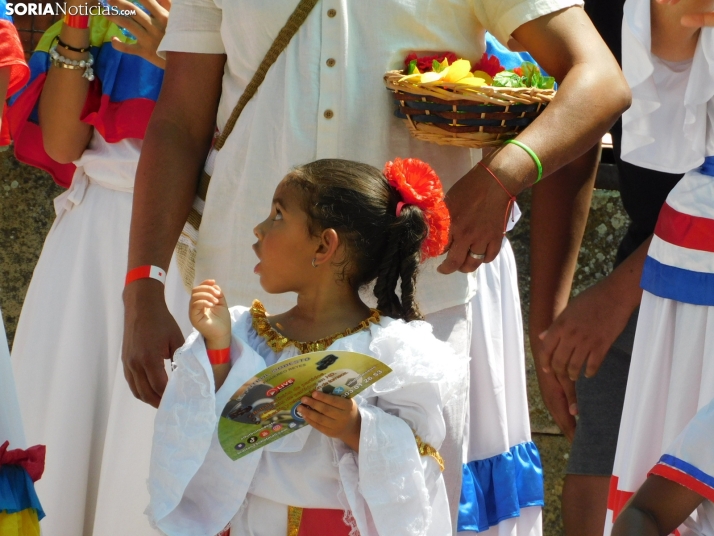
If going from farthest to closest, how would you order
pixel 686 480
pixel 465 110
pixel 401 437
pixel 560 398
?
pixel 560 398, pixel 465 110, pixel 401 437, pixel 686 480

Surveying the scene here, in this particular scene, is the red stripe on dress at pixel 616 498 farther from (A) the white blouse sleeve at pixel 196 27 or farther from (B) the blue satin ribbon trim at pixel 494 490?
(A) the white blouse sleeve at pixel 196 27

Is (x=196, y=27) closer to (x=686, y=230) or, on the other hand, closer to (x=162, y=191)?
(x=162, y=191)

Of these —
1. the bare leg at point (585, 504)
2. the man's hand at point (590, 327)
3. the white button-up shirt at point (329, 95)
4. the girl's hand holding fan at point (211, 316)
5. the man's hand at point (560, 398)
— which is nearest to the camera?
the girl's hand holding fan at point (211, 316)

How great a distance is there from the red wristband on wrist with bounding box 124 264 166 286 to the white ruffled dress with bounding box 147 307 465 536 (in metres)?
Result: 0.44

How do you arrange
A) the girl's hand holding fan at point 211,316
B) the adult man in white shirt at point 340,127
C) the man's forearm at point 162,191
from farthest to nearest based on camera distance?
the man's forearm at point 162,191
the adult man in white shirt at point 340,127
the girl's hand holding fan at point 211,316

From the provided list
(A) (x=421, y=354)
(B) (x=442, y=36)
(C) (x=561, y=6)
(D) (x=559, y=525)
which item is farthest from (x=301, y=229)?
(D) (x=559, y=525)

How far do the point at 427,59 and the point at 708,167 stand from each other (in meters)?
0.70

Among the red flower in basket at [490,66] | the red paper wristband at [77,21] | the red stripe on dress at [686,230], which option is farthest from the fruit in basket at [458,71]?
the red paper wristband at [77,21]

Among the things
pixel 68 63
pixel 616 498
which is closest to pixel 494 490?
pixel 616 498

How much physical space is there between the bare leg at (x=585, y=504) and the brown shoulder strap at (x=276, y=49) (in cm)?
160

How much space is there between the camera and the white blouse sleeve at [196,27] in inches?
119

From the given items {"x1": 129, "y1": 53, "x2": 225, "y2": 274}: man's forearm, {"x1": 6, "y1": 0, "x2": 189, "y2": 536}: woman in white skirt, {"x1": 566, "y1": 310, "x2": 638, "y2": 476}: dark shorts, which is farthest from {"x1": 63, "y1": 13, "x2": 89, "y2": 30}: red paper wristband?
{"x1": 566, "y1": 310, "x2": 638, "y2": 476}: dark shorts

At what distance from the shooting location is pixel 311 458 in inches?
99.1

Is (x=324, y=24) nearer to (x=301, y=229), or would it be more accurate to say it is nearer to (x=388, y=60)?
(x=388, y=60)
